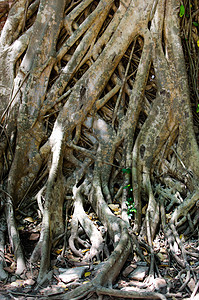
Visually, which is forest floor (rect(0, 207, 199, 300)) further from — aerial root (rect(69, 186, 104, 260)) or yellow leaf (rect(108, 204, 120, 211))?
yellow leaf (rect(108, 204, 120, 211))

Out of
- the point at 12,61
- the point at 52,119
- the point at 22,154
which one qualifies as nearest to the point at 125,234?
the point at 22,154

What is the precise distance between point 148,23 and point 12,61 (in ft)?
Answer: 7.08

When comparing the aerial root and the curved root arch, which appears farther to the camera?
the curved root arch

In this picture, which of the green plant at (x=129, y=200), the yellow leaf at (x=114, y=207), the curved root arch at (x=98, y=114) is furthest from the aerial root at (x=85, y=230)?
the green plant at (x=129, y=200)

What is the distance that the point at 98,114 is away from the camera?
165 inches

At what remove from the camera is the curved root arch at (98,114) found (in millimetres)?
3588

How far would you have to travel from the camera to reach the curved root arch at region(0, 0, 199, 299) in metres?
3.59

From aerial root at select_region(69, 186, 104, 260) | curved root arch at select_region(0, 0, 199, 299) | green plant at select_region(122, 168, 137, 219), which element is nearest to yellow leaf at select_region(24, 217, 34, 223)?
curved root arch at select_region(0, 0, 199, 299)

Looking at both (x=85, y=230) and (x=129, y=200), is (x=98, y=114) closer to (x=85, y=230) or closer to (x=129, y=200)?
(x=129, y=200)

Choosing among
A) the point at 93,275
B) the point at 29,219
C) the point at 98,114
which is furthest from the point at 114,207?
the point at 98,114

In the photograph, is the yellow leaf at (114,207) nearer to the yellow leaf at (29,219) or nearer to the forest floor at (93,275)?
the forest floor at (93,275)

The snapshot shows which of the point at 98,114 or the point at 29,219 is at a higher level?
the point at 98,114

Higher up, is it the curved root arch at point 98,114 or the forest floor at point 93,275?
the curved root arch at point 98,114

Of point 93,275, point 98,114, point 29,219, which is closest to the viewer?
point 93,275
